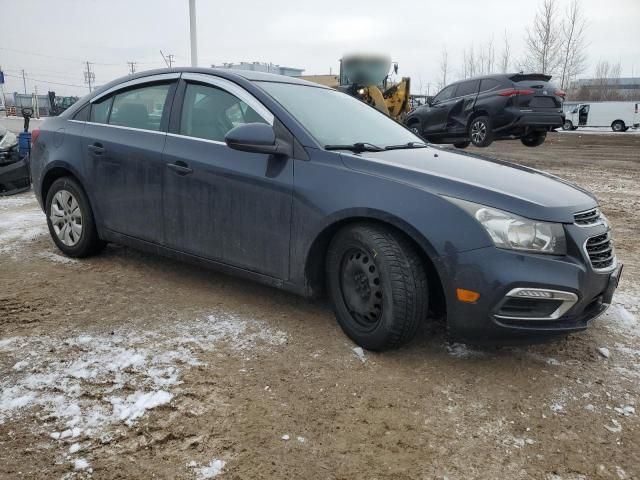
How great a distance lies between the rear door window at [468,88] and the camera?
1263cm

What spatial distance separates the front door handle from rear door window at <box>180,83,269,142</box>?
23cm

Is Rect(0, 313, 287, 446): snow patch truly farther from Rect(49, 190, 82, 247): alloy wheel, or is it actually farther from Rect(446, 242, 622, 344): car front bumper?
Rect(49, 190, 82, 247): alloy wheel

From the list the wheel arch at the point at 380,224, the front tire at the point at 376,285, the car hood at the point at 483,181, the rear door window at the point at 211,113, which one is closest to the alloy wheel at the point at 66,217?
the rear door window at the point at 211,113

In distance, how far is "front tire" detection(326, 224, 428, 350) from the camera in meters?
2.75

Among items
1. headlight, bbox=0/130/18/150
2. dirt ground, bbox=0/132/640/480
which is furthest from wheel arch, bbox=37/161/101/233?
headlight, bbox=0/130/18/150

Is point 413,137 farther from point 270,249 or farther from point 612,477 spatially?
point 612,477

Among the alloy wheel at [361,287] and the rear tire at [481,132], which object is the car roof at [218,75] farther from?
the rear tire at [481,132]

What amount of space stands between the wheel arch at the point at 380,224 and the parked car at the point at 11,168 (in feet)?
21.3

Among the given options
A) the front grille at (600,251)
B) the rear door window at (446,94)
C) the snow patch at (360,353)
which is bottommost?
the snow patch at (360,353)

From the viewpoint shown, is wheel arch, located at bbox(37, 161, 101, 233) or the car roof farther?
wheel arch, located at bbox(37, 161, 101, 233)

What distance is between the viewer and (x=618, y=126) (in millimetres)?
31266

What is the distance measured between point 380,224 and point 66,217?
2986 millimetres

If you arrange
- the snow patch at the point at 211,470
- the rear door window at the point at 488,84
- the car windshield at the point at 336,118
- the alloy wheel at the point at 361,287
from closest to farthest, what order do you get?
the snow patch at the point at 211,470
the alloy wheel at the point at 361,287
the car windshield at the point at 336,118
the rear door window at the point at 488,84

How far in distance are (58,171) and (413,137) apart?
2982 mm
